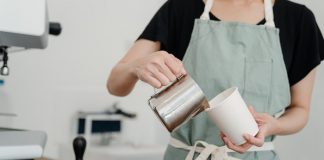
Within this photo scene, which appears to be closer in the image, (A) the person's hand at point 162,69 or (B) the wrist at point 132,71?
(A) the person's hand at point 162,69

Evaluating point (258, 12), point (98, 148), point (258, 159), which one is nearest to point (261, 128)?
point (258, 159)

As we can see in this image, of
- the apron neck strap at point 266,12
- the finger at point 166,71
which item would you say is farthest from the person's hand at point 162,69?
the apron neck strap at point 266,12

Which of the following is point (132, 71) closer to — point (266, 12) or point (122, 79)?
point (122, 79)

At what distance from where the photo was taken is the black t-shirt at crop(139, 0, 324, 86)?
971mm

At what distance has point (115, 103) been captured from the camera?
1882 mm

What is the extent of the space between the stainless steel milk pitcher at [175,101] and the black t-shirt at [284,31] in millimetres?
296

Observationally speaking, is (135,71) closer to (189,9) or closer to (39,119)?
(189,9)

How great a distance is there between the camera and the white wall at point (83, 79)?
1633 mm

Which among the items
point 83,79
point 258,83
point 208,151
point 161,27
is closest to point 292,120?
point 258,83

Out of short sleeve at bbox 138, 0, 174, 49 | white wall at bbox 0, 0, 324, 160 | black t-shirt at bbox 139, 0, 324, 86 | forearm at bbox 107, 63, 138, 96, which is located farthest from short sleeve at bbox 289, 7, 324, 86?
white wall at bbox 0, 0, 324, 160

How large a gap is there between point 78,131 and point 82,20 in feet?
1.57

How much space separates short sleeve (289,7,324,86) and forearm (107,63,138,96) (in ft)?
1.33

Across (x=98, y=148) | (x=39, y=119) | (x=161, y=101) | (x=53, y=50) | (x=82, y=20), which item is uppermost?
(x=161, y=101)

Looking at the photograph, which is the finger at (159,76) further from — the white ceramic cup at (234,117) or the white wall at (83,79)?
the white wall at (83,79)
